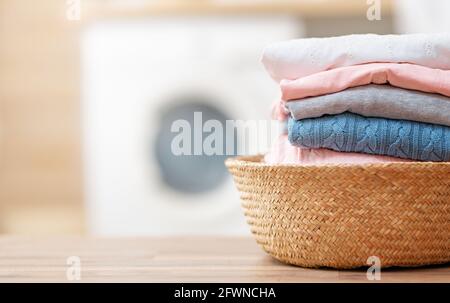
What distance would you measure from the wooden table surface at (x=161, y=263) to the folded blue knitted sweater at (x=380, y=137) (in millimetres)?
Result: 127

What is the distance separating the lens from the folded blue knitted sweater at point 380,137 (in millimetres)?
810

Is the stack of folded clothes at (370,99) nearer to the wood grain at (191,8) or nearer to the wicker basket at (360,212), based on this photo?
the wicker basket at (360,212)

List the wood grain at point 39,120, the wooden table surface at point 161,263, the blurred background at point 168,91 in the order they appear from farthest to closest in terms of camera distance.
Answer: the wood grain at point 39,120
the blurred background at point 168,91
the wooden table surface at point 161,263

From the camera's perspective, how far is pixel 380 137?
81 centimetres

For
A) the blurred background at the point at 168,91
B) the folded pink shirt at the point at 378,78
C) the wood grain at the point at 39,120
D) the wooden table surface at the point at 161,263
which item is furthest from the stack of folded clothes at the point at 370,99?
the wood grain at the point at 39,120

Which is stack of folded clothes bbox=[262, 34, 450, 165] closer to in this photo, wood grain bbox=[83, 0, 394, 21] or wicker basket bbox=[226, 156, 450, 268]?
wicker basket bbox=[226, 156, 450, 268]

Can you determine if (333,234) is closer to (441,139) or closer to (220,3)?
(441,139)

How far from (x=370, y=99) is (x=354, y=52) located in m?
0.06

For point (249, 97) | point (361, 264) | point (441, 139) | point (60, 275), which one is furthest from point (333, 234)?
point (249, 97)

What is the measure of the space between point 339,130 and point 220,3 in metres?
1.75

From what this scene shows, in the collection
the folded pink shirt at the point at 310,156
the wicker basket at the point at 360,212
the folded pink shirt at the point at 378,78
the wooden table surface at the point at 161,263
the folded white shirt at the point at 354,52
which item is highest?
the folded white shirt at the point at 354,52

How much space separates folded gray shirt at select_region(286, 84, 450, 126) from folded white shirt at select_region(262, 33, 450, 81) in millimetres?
37

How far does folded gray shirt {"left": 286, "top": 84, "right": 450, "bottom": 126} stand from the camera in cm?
81

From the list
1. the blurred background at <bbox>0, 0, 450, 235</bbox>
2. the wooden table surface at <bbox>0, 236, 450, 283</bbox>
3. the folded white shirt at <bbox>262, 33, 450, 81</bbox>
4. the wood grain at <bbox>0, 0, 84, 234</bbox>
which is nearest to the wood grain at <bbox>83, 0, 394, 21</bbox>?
the blurred background at <bbox>0, 0, 450, 235</bbox>
